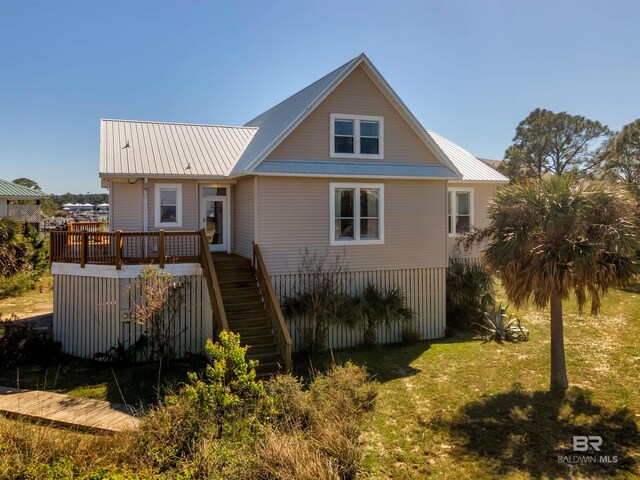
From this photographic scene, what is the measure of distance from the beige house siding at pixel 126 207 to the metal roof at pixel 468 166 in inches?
493

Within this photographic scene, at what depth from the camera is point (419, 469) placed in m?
6.89

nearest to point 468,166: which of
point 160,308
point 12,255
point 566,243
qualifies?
point 566,243

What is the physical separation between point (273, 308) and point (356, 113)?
7.35 m

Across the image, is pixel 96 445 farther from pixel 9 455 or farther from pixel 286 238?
pixel 286 238

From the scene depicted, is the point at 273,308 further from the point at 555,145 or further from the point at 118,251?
the point at 555,145

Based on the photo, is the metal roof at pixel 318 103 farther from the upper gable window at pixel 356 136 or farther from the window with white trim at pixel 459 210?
the window with white trim at pixel 459 210

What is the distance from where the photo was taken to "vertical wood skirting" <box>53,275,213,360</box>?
13.4 metres

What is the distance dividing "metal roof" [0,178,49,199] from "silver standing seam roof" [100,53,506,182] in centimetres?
1614

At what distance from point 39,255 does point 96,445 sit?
965 inches

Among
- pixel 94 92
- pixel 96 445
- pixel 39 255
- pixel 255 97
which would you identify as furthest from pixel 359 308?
pixel 39 255

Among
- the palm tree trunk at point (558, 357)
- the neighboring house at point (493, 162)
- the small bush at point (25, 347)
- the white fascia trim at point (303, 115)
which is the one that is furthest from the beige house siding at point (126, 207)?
the neighboring house at point (493, 162)

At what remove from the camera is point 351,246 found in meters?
14.3

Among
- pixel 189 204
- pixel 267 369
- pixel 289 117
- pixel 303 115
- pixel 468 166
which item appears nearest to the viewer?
pixel 267 369

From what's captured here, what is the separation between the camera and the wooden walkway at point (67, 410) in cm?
873
